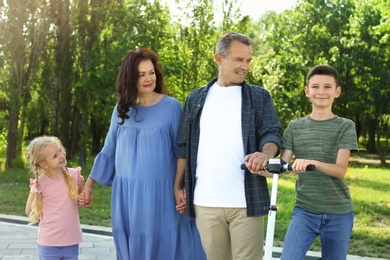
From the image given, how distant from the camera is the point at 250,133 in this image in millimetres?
4008

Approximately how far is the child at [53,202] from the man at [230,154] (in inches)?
45.7

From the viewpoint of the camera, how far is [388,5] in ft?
64.0

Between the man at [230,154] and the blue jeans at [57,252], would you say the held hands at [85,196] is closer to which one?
the blue jeans at [57,252]

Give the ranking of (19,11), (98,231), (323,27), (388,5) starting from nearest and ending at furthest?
(98,231)
(388,5)
(19,11)
(323,27)

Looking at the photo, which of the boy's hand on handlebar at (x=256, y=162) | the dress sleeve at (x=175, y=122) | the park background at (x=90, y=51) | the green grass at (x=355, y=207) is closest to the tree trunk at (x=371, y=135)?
the park background at (x=90, y=51)

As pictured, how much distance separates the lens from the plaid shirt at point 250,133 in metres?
3.94

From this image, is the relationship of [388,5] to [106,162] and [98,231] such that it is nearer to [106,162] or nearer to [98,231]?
[98,231]

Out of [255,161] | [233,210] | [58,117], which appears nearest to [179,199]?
[233,210]

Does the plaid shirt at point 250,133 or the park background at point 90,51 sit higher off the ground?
the park background at point 90,51

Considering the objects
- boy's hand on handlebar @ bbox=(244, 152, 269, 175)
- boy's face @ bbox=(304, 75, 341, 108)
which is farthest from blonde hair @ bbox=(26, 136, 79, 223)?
boy's face @ bbox=(304, 75, 341, 108)

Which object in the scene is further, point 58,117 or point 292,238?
point 58,117

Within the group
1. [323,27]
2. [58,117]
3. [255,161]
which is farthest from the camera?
[323,27]

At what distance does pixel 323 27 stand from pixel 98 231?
2459 centimetres

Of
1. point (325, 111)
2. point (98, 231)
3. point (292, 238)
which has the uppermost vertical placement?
point (325, 111)
